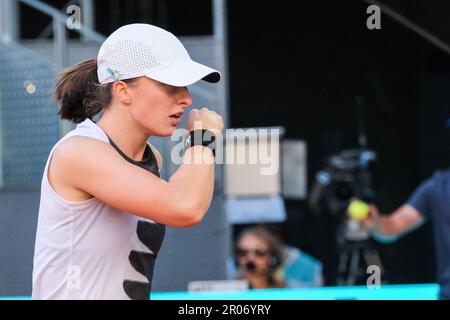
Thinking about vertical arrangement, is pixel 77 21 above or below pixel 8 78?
above

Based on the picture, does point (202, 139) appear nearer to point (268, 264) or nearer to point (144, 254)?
point (144, 254)

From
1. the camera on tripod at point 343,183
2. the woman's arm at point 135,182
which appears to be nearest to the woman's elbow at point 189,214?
the woman's arm at point 135,182

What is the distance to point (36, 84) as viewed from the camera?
536 centimetres

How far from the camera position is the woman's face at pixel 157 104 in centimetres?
184

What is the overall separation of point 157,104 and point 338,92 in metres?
5.16

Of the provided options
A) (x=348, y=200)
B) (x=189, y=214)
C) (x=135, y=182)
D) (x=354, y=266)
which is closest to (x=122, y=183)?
(x=135, y=182)

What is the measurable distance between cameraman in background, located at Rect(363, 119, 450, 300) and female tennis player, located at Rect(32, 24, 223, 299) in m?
1.85

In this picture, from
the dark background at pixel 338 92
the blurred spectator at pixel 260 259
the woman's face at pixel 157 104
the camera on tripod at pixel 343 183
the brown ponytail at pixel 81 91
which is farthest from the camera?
the dark background at pixel 338 92

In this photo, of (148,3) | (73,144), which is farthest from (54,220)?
(148,3)

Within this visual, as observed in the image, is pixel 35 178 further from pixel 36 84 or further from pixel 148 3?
pixel 148 3

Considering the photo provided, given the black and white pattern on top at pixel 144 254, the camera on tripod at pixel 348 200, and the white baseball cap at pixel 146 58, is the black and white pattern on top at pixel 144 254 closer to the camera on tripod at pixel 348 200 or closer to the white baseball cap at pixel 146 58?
the white baseball cap at pixel 146 58

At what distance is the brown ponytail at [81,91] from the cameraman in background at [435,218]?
1.87 metres

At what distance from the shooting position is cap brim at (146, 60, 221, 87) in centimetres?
180

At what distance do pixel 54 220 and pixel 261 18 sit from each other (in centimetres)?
516
